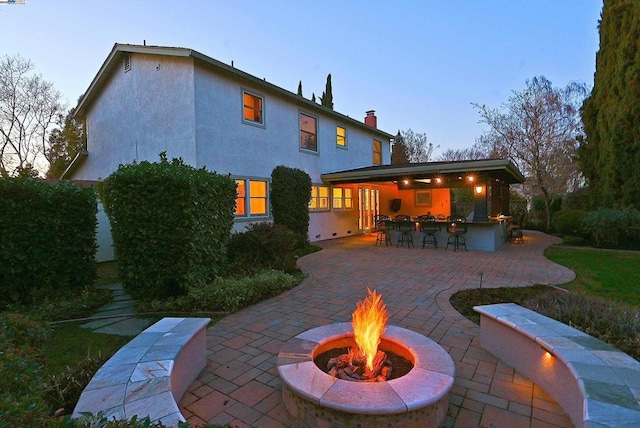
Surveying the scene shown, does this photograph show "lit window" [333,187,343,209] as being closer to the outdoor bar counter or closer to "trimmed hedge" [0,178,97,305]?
the outdoor bar counter

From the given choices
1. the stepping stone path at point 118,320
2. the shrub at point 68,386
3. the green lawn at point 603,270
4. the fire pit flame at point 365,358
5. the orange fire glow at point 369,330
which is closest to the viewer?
the shrub at point 68,386

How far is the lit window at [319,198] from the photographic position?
13292mm

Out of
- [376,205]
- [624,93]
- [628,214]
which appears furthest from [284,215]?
[624,93]

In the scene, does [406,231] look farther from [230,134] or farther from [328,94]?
[328,94]

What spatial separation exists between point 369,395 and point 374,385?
0.51 feet

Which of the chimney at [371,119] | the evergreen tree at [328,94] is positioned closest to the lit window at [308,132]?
the chimney at [371,119]

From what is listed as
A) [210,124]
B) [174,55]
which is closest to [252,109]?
[210,124]

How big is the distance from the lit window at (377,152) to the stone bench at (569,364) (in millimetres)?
15314

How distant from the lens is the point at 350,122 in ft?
50.2

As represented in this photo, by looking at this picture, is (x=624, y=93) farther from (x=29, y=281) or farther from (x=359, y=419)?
(x=29, y=281)

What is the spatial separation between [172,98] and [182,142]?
1415mm

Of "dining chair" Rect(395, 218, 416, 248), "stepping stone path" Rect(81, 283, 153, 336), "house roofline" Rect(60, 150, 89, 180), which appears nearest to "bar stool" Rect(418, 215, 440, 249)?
"dining chair" Rect(395, 218, 416, 248)

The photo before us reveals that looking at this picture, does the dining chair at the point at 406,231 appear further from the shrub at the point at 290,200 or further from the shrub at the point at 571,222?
the shrub at the point at 571,222

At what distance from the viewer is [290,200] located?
1118 centimetres
